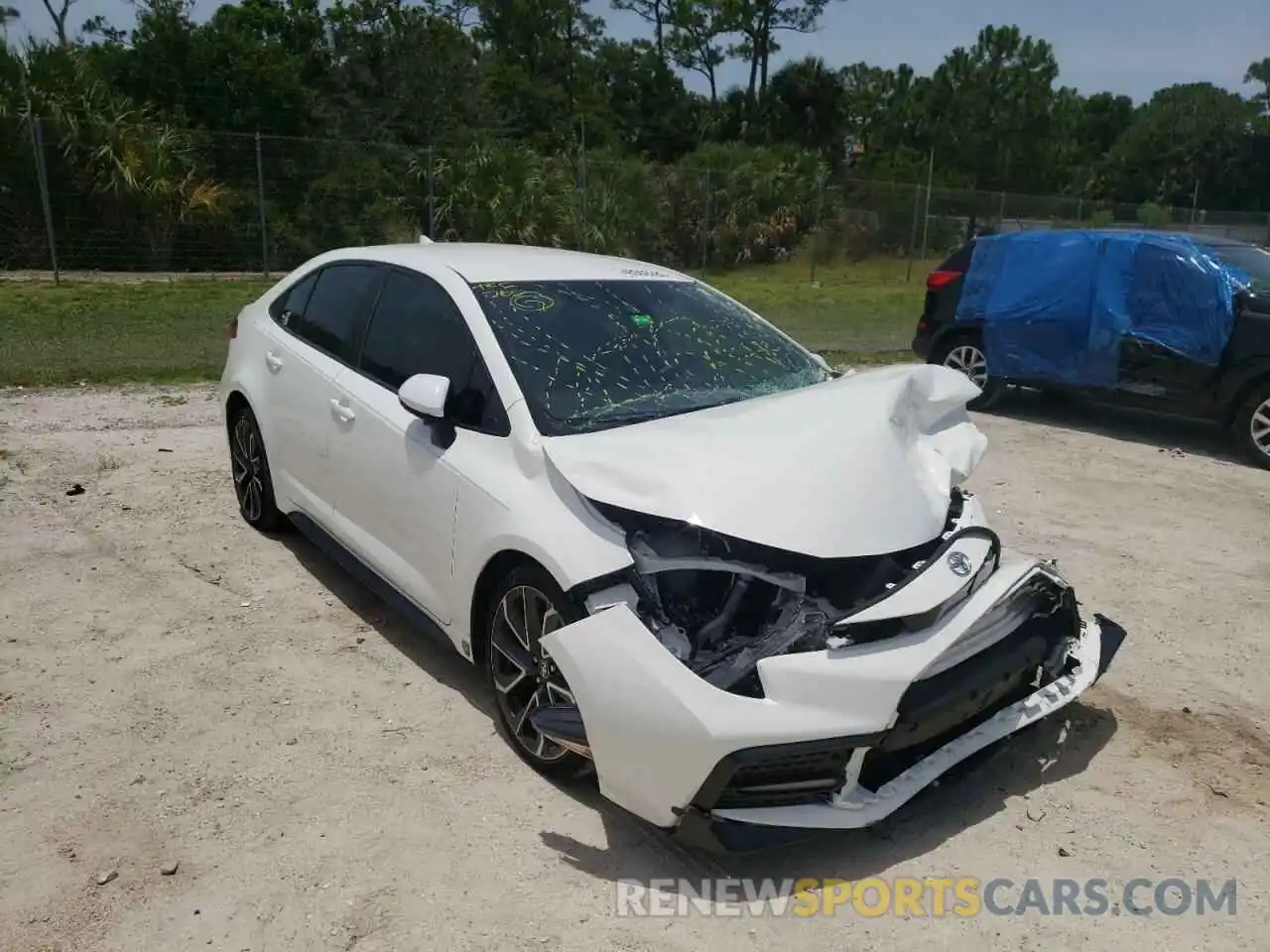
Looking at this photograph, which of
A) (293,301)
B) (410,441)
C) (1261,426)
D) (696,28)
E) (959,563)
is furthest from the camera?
(696,28)

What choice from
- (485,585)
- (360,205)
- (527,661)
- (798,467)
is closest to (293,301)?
(485,585)

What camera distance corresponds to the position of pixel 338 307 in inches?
195

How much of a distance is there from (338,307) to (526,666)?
2254 mm

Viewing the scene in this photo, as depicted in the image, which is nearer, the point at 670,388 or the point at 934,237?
the point at 670,388

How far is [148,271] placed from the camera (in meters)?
19.2

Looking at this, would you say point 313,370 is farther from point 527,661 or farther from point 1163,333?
point 1163,333

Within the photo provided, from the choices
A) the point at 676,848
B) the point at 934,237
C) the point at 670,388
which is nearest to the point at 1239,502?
the point at 670,388

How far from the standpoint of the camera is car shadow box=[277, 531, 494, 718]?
13.5 feet

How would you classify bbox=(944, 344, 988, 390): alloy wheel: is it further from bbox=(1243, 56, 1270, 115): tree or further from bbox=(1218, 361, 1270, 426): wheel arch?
bbox=(1243, 56, 1270, 115): tree

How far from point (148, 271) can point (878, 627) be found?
63.1ft

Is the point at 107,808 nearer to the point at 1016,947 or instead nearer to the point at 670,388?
the point at 670,388

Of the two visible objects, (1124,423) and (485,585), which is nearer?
(485,585)

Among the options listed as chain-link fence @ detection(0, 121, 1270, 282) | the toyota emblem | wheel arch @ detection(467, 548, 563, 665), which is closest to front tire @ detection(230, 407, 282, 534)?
wheel arch @ detection(467, 548, 563, 665)

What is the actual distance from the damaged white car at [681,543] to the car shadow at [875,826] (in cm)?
20
